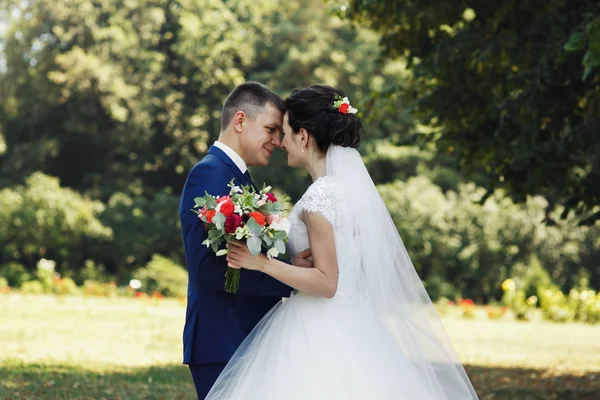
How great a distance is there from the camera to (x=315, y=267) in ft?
13.2

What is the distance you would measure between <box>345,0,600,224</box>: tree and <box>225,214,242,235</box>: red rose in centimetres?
454

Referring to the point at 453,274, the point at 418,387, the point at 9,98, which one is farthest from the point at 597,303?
the point at 9,98

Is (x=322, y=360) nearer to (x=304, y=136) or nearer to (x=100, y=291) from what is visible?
(x=304, y=136)

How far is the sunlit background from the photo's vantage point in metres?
8.44

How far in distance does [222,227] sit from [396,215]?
22.1 meters

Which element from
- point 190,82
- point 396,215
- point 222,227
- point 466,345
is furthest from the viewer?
point 190,82

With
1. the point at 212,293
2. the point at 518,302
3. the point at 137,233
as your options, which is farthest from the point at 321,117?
the point at 137,233

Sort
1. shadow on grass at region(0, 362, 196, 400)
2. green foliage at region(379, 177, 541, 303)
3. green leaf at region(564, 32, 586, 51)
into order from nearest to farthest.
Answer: green leaf at region(564, 32, 586, 51) → shadow on grass at region(0, 362, 196, 400) → green foliage at region(379, 177, 541, 303)

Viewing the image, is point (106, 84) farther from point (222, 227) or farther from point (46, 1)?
point (222, 227)

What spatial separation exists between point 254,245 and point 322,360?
808 millimetres

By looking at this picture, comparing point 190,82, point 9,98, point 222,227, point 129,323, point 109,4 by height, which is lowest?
point 129,323

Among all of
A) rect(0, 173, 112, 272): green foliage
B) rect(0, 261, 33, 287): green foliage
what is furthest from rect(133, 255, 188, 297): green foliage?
rect(0, 261, 33, 287): green foliage

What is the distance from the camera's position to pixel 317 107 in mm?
4312

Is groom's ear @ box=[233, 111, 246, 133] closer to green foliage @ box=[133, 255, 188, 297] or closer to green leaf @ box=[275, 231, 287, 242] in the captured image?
green leaf @ box=[275, 231, 287, 242]
